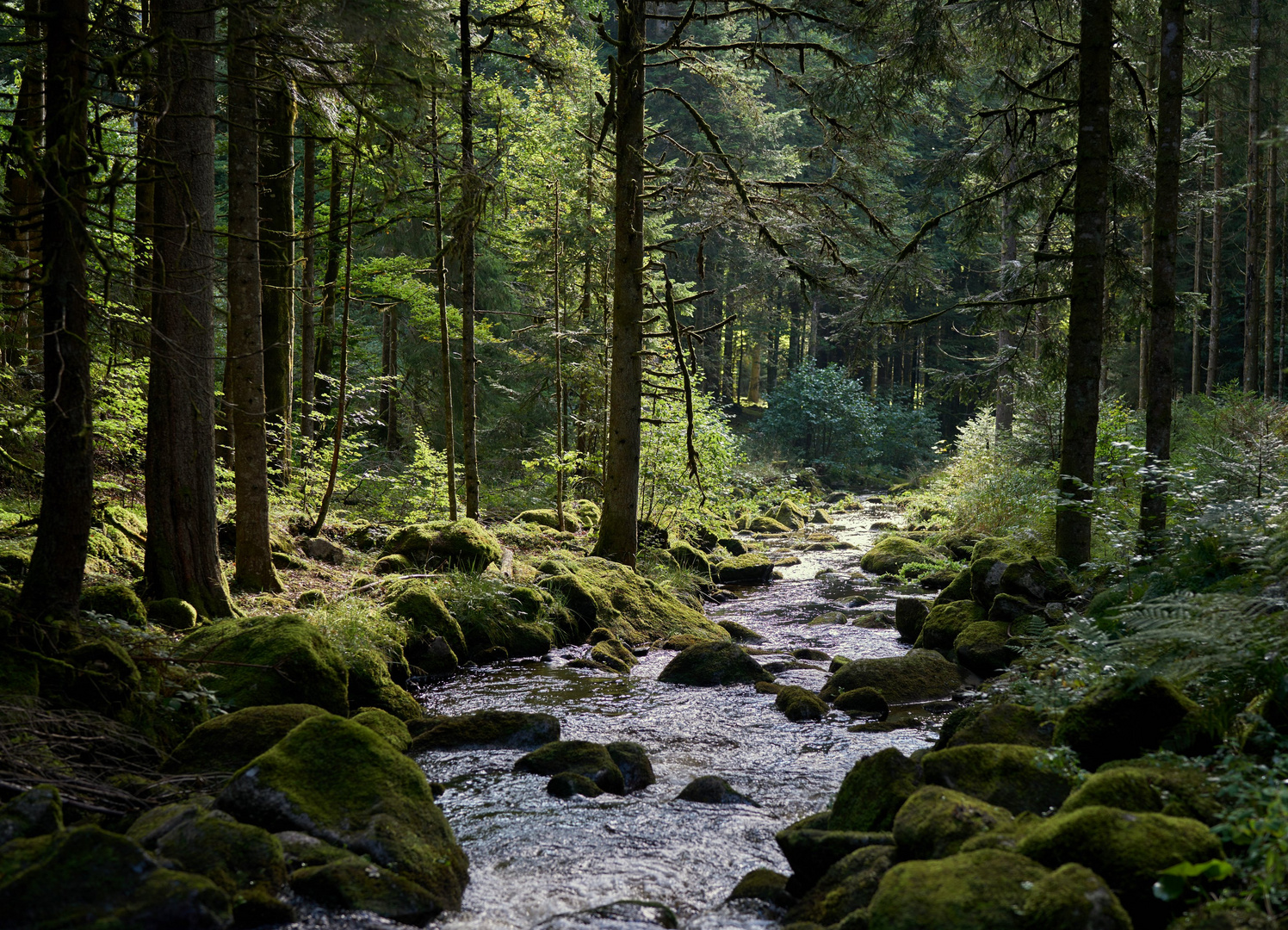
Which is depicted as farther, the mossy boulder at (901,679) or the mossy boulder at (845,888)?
the mossy boulder at (901,679)

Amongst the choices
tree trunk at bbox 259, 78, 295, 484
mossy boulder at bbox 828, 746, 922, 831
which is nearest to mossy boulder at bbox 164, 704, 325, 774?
mossy boulder at bbox 828, 746, 922, 831

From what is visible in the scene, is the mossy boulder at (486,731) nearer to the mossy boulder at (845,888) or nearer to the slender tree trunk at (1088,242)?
the mossy boulder at (845,888)

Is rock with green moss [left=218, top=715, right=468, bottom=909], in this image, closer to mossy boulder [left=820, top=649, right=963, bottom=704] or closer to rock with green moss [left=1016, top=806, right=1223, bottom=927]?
rock with green moss [left=1016, top=806, right=1223, bottom=927]

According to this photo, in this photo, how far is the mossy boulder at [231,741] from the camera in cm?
489

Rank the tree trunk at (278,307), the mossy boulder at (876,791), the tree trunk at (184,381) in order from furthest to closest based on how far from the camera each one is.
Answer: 1. the tree trunk at (278,307)
2. the tree trunk at (184,381)
3. the mossy boulder at (876,791)

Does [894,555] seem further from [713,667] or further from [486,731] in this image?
[486,731]

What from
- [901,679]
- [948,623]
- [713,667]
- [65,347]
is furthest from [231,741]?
[948,623]

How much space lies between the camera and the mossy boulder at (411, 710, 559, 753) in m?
6.48

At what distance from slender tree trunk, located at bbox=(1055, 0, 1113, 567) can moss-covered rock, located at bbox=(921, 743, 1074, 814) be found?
4.88m

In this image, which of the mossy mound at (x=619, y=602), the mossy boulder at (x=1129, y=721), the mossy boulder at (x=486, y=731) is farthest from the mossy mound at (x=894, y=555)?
the mossy boulder at (x=1129, y=721)

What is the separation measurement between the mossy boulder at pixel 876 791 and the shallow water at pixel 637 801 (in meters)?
0.47

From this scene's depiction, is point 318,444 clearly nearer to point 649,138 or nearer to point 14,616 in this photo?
point 649,138

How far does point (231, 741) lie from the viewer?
505 centimetres

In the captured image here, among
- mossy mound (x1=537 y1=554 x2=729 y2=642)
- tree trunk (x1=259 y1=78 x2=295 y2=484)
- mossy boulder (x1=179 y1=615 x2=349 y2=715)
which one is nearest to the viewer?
mossy boulder (x1=179 y1=615 x2=349 y2=715)
